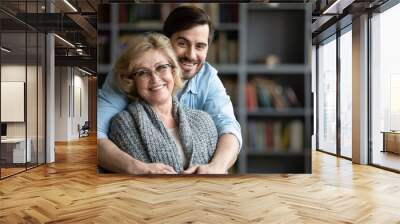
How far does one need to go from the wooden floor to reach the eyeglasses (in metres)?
1.41

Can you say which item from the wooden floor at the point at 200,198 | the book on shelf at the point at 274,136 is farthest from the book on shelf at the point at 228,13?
the wooden floor at the point at 200,198

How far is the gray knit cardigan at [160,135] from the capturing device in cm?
557

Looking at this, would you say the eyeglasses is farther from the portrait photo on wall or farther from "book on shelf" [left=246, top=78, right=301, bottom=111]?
"book on shelf" [left=246, top=78, right=301, bottom=111]

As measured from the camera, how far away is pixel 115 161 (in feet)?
19.2

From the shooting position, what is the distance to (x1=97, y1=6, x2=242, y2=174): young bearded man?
5.69 meters

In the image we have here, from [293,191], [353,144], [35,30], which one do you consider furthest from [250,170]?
[35,30]

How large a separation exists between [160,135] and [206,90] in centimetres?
85

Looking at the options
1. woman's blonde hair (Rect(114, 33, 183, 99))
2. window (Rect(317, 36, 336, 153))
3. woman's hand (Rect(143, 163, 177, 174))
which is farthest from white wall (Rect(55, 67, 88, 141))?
woman's hand (Rect(143, 163, 177, 174))

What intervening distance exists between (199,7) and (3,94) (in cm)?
315

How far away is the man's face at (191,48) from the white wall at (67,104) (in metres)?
11.0

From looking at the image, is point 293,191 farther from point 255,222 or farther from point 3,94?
point 3,94

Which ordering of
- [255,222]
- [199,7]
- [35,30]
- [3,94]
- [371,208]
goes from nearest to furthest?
[255,222]
[371,208]
[199,7]
[3,94]
[35,30]

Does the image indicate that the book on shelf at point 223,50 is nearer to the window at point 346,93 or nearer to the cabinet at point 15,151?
the cabinet at point 15,151

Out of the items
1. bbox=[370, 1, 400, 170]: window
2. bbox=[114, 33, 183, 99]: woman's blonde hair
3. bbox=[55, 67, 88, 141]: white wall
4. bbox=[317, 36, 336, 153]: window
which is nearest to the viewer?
Result: bbox=[114, 33, 183, 99]: woman's blonde hair
